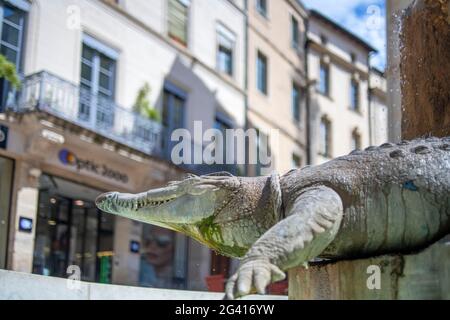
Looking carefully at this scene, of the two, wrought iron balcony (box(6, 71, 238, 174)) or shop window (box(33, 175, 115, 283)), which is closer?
wrought iron balcony (box(6, 71, 238, 174))

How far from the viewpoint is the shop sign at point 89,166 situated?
18062 millimetres

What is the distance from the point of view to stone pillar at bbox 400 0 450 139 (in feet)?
18.0

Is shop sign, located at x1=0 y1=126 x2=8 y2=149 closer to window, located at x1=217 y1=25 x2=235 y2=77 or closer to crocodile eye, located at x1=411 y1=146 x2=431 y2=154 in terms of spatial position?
window, located at x1=217 y1=25 x2=235 y2=77

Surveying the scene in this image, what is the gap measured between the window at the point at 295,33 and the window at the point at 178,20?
8561 millimetres

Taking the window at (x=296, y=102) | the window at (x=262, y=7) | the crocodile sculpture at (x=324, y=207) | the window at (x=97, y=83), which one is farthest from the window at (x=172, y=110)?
the crocodile sculpture at (x=324, y=207)

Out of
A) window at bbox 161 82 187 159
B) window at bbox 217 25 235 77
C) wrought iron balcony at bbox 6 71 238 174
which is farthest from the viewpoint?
window at bbox 217 25 235 77

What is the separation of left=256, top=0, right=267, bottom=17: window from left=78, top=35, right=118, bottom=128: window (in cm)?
962

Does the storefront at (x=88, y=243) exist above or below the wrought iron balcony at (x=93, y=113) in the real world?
below

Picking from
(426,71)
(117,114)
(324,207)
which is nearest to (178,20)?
(117,114)

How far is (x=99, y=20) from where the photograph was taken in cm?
2058

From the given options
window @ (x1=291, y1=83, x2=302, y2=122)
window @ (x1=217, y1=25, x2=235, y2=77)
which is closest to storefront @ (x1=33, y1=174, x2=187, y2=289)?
window @ (x1=217, y1=25, x2=235, y2=77)

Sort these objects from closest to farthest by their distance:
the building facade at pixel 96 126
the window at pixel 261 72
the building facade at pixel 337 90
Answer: the building facade at pixel 96 126 < the window at pixel 261 72 < the building facade at pixel 337 90

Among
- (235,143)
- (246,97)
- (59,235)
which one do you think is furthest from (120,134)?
(246,97)

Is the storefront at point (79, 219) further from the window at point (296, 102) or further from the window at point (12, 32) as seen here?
the window at point (296, 102)
